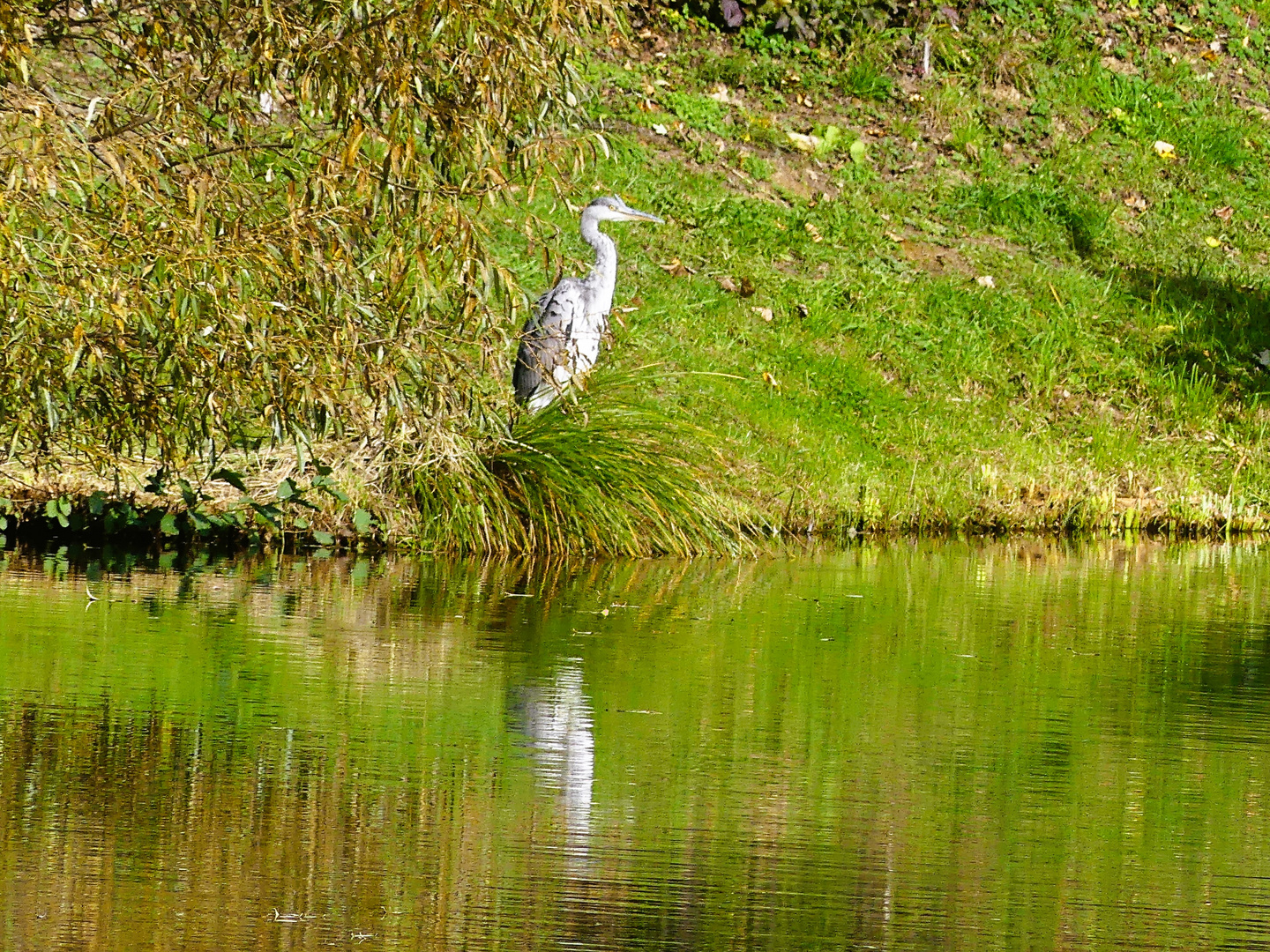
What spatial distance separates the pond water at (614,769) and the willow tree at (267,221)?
1.05m

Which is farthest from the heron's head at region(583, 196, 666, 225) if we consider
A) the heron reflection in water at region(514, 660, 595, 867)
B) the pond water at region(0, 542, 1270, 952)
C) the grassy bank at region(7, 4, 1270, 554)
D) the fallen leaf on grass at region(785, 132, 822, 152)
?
the heron reflection in water at region(514, 660, 595, 867)

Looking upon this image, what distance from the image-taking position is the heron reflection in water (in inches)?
222

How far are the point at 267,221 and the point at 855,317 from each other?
408 inches

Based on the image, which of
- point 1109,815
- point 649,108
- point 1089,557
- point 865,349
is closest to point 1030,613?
point 1089,557

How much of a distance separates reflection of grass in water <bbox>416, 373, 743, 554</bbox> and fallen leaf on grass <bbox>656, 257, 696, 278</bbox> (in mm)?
5667

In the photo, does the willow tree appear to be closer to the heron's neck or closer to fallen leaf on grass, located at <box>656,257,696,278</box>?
the heron's neck

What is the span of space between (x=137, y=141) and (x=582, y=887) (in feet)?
17.5

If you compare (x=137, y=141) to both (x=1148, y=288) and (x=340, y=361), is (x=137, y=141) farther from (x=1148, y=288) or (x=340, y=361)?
(x=1148, y=288)

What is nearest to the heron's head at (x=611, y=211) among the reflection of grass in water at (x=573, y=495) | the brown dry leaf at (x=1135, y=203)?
the reflection of grass in water at (x=573, y=495)

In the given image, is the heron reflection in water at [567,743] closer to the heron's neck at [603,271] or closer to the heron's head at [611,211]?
the heron's neck at [603,271]

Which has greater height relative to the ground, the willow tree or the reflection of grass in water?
the willow tree

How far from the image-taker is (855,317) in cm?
1878

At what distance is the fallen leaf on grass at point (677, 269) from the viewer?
1877 cm

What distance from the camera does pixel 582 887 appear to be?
16.3 feet
